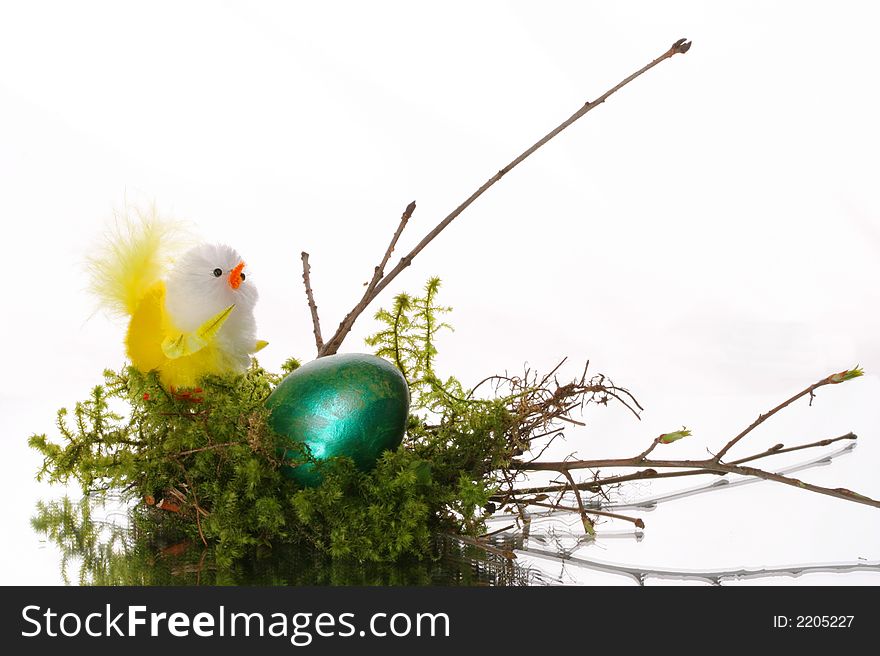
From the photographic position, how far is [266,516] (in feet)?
3.75

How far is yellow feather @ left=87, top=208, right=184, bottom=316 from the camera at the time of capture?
1303 mm

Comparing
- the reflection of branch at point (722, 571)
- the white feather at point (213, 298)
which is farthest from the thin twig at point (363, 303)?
the reflection of branch at point (722, 571)

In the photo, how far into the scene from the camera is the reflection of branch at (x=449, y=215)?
1.29 meters

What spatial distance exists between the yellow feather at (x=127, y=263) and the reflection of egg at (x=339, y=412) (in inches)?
10.7

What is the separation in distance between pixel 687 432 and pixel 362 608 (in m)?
0.44

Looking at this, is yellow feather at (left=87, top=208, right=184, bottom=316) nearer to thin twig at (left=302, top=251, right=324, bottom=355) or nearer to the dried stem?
thin twig at (left=302, top=251, right=324, bottom=355)

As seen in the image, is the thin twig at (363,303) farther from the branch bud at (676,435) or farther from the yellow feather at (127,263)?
the branch bud at (676,435)

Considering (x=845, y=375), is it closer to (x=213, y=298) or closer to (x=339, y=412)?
(x=339, y=412)

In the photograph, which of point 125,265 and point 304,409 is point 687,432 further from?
point 125,265

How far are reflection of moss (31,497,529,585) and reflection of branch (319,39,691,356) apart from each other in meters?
0.37

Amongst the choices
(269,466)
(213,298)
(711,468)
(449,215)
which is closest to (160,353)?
(213,298)

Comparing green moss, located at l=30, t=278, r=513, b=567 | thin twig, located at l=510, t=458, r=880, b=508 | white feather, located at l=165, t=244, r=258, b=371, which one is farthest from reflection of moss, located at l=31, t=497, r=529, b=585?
white feather, located at l=165, t=244, r=258, b=371

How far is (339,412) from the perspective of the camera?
117 cm

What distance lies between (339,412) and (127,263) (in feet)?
1.31
